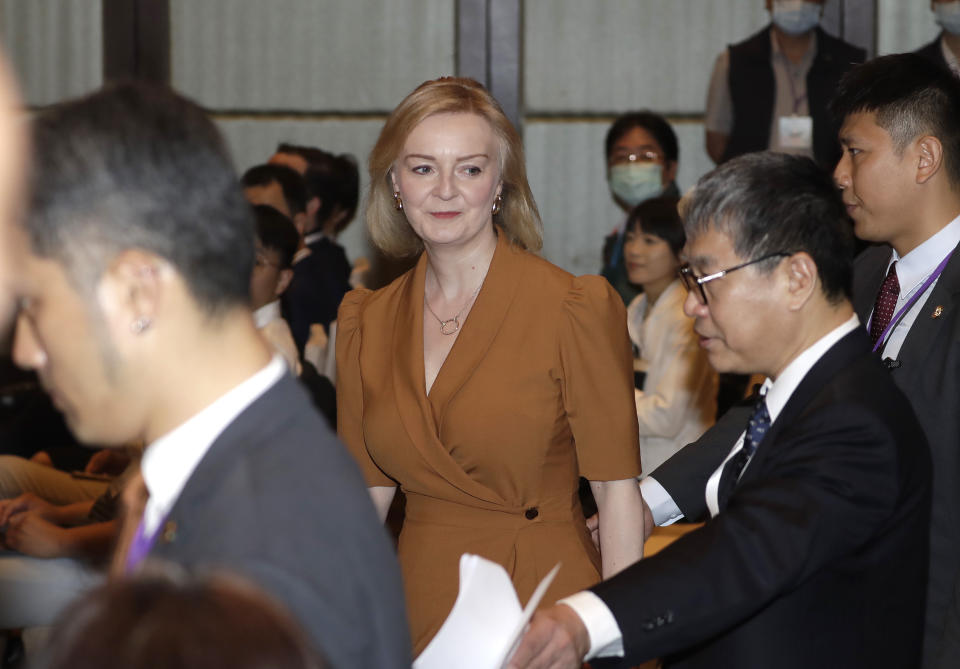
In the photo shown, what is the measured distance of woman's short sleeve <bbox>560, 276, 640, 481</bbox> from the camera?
225 cm

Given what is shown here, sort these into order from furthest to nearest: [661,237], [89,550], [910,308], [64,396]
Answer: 1. [661,237]
2. [89,550]
3. [910,308]
4. [64,396]

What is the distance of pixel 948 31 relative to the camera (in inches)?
217

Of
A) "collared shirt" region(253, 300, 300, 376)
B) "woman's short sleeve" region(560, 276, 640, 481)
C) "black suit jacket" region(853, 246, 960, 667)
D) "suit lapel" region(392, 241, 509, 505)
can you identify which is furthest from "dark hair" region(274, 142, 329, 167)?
"black suit jacket" region(853, 246, 960, 667)

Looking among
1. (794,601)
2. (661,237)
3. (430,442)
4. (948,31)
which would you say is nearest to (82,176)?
(794,601)

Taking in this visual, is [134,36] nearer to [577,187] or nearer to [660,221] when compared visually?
[577,187]

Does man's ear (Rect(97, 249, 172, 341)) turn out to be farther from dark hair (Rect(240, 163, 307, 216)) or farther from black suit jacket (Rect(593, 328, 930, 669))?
dark hair (Rect(240, 163, 307, 216))

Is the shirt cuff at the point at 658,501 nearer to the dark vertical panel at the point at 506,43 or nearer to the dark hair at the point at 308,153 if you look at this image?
the dark hair at the point at 308,153

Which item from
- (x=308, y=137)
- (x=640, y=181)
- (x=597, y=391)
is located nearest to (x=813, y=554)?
(x=597, y=391)

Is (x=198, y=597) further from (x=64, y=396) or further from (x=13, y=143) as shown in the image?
(x=13, y=143)

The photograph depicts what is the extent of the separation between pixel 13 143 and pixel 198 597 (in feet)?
1.69

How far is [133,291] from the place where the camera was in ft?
3.27

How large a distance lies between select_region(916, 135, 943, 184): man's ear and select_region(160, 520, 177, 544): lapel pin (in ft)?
6.59

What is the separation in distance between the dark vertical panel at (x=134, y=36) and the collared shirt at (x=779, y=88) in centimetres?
296

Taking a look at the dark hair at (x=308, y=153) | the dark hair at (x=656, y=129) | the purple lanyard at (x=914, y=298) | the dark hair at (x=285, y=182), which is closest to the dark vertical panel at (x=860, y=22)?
the dark hair at (x=656, y=129)
